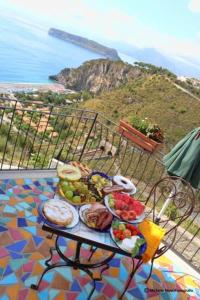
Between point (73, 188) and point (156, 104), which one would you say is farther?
point (156, 104)

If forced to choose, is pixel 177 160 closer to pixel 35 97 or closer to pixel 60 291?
pixel 60 291

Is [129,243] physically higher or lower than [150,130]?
lower

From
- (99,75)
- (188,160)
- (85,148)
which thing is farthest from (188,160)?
(99,75)

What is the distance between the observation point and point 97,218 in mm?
2709

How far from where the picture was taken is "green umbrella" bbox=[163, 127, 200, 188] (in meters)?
3.89

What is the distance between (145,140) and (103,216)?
2240 millimetres

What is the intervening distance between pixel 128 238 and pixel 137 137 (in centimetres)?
236

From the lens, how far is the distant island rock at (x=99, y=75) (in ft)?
305

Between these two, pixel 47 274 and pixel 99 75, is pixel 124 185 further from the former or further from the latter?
pixel 99 75

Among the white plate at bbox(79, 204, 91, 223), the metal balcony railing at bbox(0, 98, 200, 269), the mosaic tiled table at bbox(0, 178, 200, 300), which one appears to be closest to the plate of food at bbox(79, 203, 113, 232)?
the white plate at bbox(79, 204, 91, 223)

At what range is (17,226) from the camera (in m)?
3.89

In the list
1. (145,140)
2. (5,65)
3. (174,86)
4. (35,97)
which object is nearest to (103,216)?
(145,140)

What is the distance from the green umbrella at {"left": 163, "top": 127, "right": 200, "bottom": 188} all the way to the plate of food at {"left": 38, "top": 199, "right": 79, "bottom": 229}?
5.64ft

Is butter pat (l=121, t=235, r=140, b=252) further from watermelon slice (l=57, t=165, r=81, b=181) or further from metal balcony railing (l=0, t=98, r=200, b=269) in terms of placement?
metal balcony railing (l=0, t=98, r=200, b=269)
